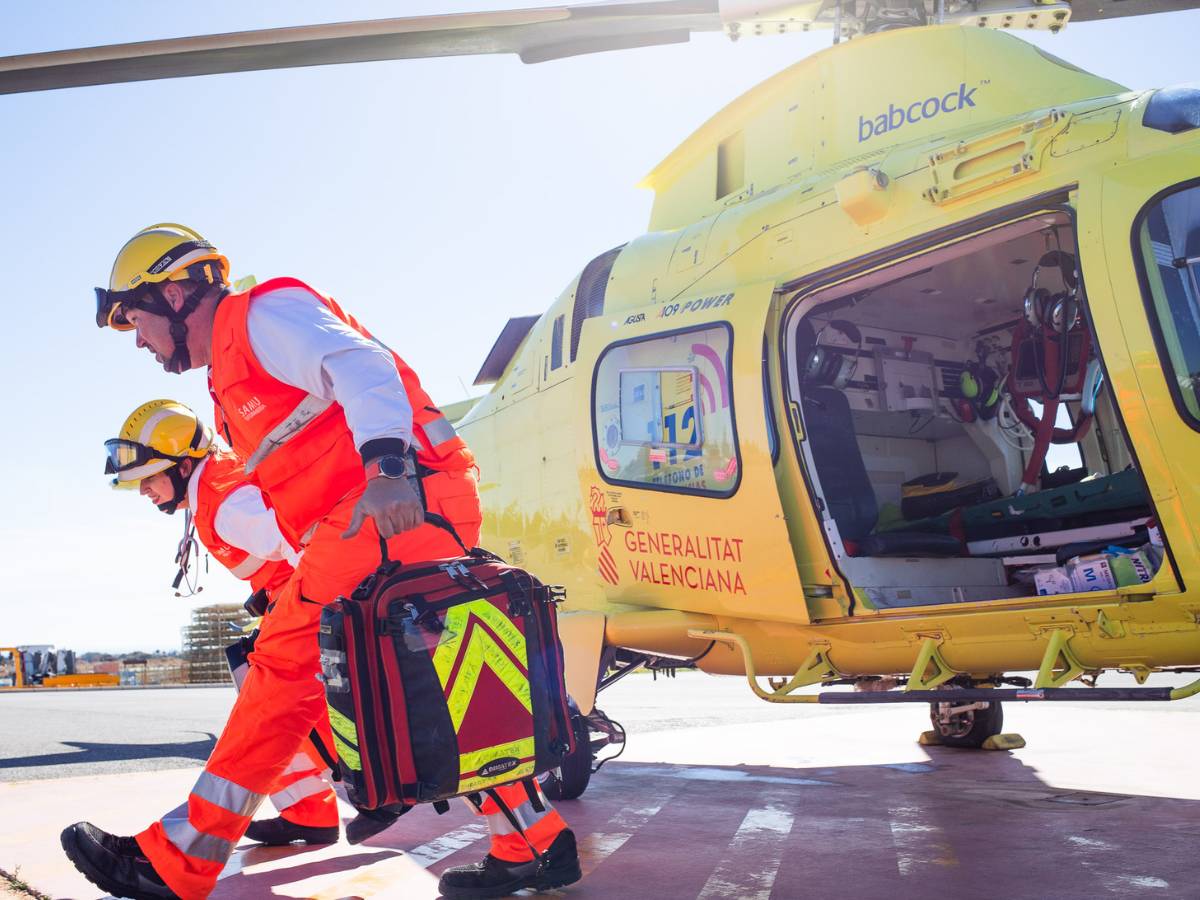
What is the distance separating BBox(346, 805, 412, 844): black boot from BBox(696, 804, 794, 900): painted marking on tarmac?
96cm

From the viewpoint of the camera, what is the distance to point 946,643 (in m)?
4.22

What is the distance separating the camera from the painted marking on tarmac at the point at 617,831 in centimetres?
377

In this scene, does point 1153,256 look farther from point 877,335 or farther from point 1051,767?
point 1051,767

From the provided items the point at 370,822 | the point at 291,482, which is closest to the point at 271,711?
the point at 370,822

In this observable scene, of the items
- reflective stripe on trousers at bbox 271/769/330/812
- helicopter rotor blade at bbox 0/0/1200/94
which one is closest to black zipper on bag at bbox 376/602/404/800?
reflective stripe on trousers at bbox 271/769/330/812

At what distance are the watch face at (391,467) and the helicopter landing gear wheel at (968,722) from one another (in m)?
5.10

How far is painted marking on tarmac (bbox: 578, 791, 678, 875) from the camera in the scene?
3.77m

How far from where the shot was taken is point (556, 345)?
6098 mm

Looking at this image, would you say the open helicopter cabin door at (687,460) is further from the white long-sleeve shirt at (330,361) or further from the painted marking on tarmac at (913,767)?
the white long-sleeve shirt at (330,361)

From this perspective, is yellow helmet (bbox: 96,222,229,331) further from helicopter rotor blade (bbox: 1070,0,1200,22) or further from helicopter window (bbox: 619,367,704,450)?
helicopter rotor blade (bbox: 1070,0,1200,22)

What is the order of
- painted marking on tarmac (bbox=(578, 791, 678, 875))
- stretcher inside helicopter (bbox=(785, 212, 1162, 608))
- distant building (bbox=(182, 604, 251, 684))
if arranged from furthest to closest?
1. distant building (bbox=(182, 604, 251, 684))
2. stretcher inside helicopter (bbox=(785, 212, 1162, 608))
3. painted marking on tarmac (bbox=(578, 791, 678, 875))

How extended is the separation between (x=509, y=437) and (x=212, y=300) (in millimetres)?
3306

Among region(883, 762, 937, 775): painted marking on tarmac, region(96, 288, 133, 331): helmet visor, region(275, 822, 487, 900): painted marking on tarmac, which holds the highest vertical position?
region(96, 288, 133, 331): helmet visor

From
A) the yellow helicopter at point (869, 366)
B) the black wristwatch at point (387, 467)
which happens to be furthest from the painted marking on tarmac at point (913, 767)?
the black wristwatch at point (387, 467)
